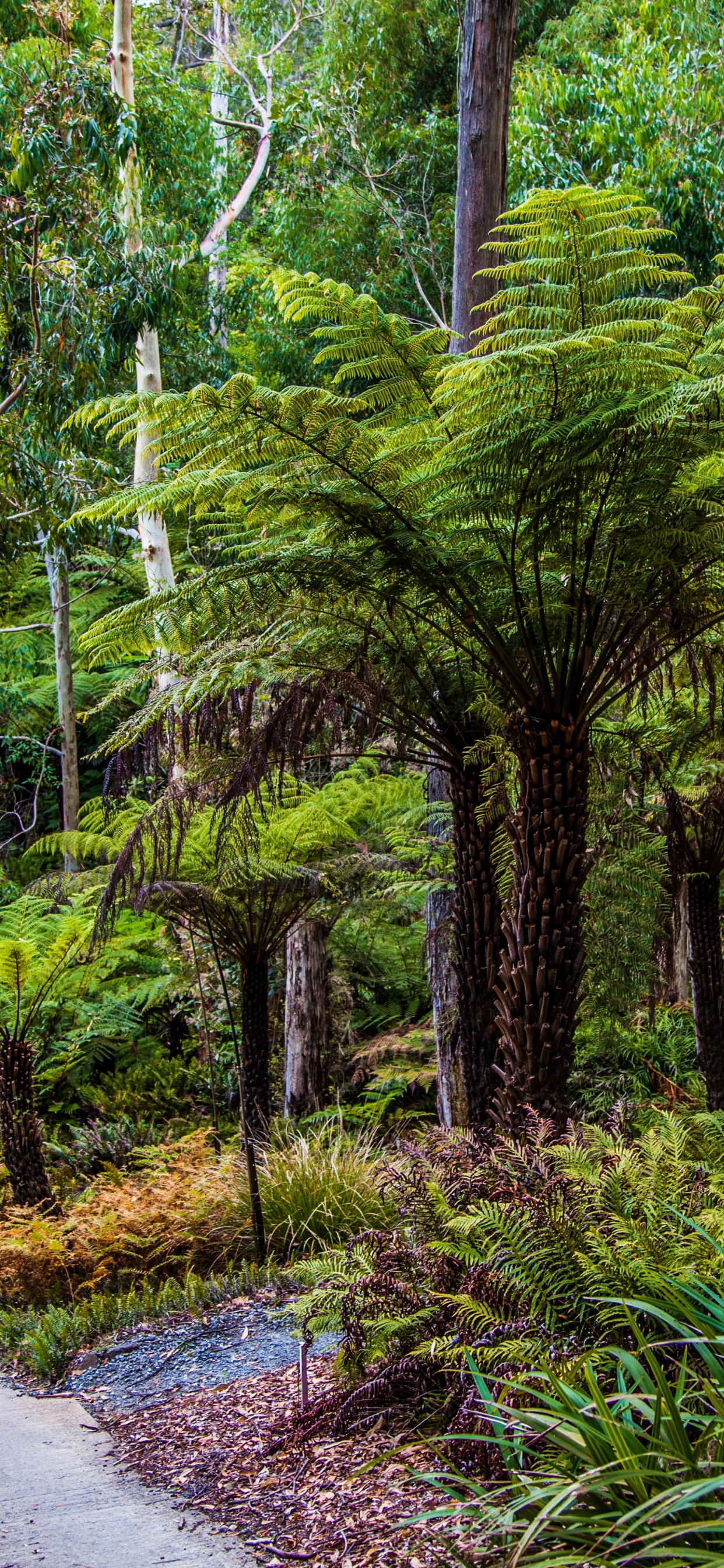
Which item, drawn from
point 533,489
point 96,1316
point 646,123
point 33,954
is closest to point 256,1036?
point 33,954

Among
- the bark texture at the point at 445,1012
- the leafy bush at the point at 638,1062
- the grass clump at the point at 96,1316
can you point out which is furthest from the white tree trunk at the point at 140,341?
the grass clump at the point at 96,1316

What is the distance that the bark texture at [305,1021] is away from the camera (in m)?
8.45

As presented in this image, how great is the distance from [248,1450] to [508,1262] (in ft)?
3.09

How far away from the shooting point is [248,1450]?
10.5 feet

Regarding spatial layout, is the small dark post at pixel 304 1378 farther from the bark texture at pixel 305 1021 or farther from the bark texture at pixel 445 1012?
the bark texture at pixel 305 1021

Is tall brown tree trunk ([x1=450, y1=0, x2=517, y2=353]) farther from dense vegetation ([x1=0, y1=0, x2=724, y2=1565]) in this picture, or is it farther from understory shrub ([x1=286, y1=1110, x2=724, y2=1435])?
understory shrub ([x1=286, y1=1110, x2=724, y2=1435])

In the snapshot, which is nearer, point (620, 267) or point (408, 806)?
point (620, 267)

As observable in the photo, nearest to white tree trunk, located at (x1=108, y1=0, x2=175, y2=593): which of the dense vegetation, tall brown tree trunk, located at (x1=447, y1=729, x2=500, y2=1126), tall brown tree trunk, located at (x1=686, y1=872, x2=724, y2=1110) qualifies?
the dense vegetation

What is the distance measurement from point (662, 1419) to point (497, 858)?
2.49 metres

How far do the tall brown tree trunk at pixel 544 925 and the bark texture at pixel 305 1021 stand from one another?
442cm

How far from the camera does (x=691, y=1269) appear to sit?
2727 millimetres

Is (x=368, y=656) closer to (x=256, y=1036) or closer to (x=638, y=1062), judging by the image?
(x=256, y=1036)

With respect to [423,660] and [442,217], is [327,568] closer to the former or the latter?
[423,660]

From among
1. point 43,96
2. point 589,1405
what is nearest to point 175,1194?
point 589,1405
